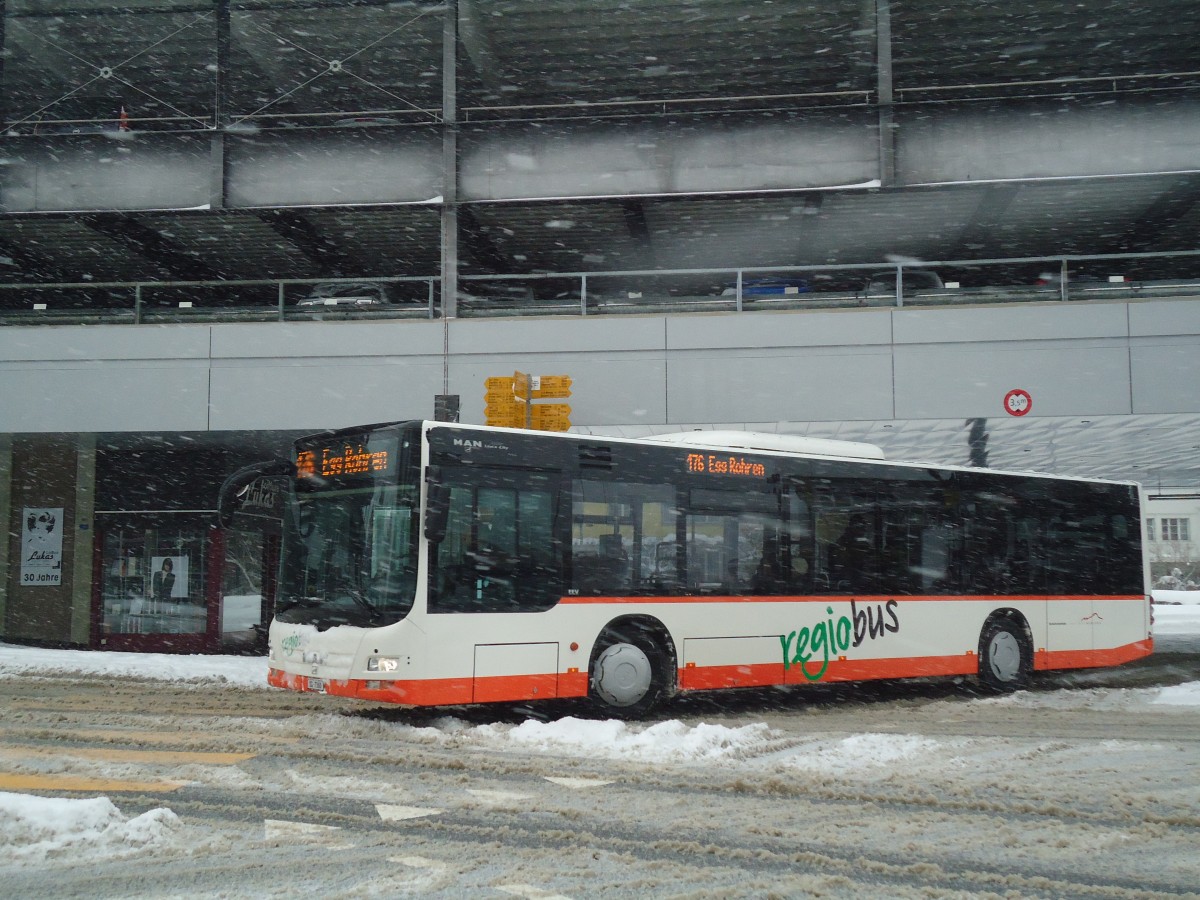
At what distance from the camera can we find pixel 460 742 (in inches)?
355

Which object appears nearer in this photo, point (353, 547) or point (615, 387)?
point (353, 547)

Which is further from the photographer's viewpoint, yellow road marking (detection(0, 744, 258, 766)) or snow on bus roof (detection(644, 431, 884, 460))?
snow on bus roof (detection(644, 431, 884, 460))

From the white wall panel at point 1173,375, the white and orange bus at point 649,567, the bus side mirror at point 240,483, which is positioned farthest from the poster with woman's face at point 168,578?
the white wall panel at point 1173,375

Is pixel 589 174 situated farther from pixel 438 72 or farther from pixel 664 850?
pixel 664 850

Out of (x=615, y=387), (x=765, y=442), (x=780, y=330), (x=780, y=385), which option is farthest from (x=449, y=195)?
(x=765, y=442)

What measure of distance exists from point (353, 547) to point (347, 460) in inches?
33.5

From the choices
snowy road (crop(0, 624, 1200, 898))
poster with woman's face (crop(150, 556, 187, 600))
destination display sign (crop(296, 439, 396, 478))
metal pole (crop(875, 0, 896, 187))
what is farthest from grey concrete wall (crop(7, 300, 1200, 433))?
destination display sign (crop(296, 439, 396, 478))

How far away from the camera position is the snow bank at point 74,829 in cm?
530

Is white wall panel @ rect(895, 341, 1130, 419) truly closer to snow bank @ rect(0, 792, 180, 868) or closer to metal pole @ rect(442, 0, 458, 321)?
metal pole @ rect(442, 0, 458, 321)

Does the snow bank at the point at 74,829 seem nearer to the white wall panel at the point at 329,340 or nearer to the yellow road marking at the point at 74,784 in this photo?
the yellow road marking at the point at 74,784

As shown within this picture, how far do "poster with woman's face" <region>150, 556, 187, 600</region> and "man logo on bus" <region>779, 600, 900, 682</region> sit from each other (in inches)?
473

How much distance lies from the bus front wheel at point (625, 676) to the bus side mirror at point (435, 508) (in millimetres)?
2011

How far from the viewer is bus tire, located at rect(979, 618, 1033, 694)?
1327 centimetres

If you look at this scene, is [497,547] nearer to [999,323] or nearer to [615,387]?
[615,387]
